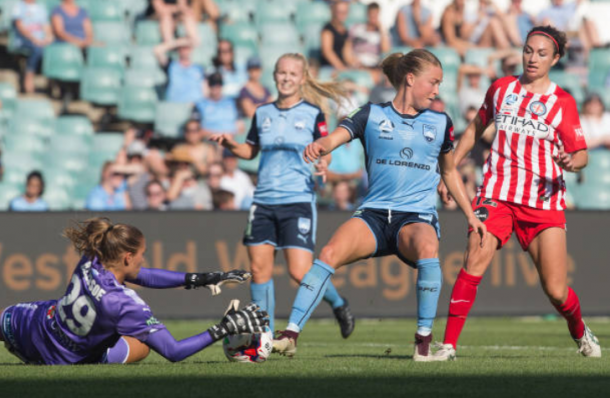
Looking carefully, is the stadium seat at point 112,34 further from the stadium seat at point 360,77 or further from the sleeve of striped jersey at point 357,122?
the sleeve of striped jersey at point 357,122

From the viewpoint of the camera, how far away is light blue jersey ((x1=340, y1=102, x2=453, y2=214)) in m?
6.76

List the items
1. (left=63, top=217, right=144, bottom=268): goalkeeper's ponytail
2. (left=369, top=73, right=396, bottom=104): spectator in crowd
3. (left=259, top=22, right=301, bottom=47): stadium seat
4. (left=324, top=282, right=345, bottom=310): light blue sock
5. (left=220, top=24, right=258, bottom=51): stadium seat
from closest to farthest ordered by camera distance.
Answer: (left=63, top=217, right=144, bottom=268): goalkeeper's ponytail
(left=324, top=282, right=345, bottom=310): light blue sock
(left=369, top=73, right=396, bottom=104): spectator in crowd
(left=220, top=24, right=258, bottom=51): stadium seat
(left=259, top=22, right=301, bottom=47): stadium seat

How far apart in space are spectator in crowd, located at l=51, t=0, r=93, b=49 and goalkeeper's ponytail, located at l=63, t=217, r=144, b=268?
10592 millimetres

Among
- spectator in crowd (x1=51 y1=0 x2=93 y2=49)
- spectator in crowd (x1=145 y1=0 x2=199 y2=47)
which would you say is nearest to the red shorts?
spectator in crowd (x1=145 y1=0 x2=199 y2=47)

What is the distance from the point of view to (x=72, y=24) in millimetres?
16094

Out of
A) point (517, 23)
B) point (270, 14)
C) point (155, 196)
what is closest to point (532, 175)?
point (155, 196)

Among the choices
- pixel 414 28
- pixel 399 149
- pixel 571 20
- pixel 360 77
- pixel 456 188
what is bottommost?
pixel 456 188

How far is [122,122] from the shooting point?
15711mm

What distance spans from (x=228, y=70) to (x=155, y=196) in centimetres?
308

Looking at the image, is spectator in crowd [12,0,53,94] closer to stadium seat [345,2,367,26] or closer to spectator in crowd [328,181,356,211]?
stadium seat [345,2,367,26]

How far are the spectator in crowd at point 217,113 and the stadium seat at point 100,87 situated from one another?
1407mm

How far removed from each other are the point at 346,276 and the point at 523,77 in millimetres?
5855

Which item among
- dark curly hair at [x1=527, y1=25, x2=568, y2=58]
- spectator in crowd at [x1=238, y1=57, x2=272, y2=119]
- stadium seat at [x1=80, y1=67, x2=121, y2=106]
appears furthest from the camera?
stadium seat at [x1=80, y1=67, x2=121, y2=106]

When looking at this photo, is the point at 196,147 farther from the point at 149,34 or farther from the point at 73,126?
the point at 149,34
